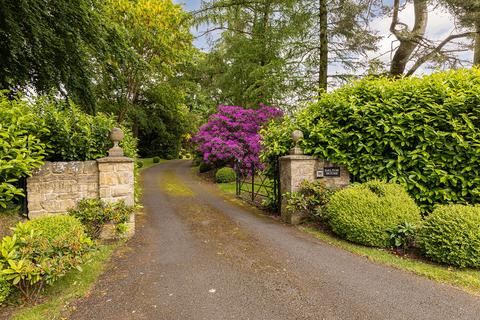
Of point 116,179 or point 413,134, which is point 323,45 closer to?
point 413,134

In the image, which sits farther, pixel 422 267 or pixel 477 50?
pixel 477 50

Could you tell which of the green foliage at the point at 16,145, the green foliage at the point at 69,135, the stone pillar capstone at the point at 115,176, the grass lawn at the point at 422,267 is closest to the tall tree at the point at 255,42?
the stone pillar capstone at the point at 115,176

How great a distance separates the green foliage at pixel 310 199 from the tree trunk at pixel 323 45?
15.8 ft

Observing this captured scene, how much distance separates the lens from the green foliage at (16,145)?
11.9ft

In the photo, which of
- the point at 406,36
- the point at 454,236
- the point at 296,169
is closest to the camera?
the point at 454,236

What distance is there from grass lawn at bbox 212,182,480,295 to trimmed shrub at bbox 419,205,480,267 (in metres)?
0.15

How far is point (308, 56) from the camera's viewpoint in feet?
32.7

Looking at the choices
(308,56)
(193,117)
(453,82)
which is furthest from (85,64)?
(193,117)

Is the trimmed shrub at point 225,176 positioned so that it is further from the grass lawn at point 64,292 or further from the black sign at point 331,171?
the grass lawn at point 64,292

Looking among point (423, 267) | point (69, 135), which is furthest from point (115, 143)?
point (423, 267)

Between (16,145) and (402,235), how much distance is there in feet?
20.5

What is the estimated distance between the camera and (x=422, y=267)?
12.0ft

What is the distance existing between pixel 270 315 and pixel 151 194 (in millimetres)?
8557

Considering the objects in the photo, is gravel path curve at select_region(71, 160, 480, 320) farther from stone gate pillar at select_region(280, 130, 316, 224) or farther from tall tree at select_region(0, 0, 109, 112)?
tall tree at select_region(0, 0, 109, 112)
